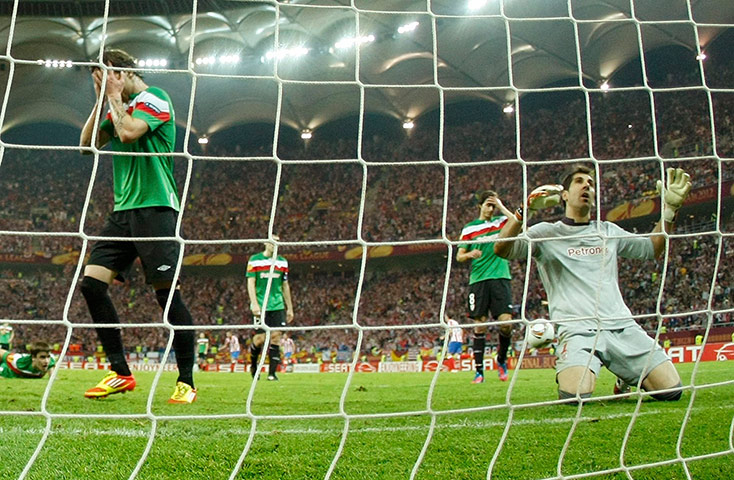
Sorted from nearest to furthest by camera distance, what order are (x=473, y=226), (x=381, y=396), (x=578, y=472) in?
1. (x=578, y=472)
2. (x=381, y=396)
3. (x=473, y=226)

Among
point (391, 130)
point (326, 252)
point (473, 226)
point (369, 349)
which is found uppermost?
point (391, 130)

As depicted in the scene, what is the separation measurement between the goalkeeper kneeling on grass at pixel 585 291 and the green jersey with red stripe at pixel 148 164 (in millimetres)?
1674

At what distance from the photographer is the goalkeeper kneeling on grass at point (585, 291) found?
129 inches

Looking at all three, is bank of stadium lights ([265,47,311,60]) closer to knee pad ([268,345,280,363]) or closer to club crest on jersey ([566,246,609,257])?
knee pad ([268,345,280,363])

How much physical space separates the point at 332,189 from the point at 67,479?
20567mm

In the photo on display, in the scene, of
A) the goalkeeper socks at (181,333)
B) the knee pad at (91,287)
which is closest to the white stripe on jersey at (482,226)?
the goalkeeper socks at (181,333)

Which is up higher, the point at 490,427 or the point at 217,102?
the point at 217,102

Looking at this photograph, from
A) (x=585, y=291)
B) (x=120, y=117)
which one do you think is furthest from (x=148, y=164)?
(x=585, y=291)

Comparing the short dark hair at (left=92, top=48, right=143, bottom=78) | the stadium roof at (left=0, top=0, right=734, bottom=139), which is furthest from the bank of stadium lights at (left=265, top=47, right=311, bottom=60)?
the short dark hair at (left=92, top=48, right=143, bottom=78)

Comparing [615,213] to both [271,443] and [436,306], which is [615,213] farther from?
[271,443]

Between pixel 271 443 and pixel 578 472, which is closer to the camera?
pixel 578 472

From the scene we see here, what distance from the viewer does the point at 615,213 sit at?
53.6 feet

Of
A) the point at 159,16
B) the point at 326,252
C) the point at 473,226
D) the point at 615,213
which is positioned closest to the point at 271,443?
the point at 473,226

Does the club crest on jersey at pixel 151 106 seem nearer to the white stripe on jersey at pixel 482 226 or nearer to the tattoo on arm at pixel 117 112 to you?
the tattoo on arm at pixel 117 112
